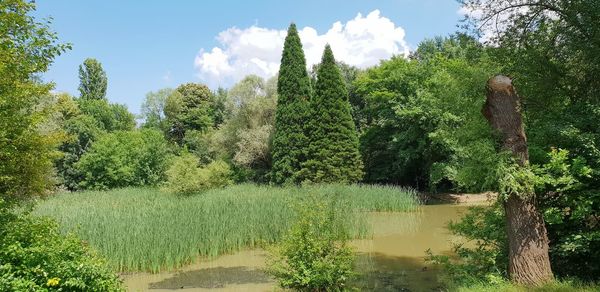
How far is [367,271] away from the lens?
8.30 m

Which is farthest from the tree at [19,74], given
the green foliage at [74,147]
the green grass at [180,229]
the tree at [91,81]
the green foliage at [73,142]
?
the tree at [91,81]

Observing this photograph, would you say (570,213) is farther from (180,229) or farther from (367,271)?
(180,229)

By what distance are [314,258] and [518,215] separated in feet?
8.96

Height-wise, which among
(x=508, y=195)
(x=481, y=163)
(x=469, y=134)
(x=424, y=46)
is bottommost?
(x=508, y=195)

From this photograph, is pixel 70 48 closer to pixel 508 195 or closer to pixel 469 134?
pixel 469 134

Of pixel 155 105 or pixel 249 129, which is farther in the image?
pixel 155 105

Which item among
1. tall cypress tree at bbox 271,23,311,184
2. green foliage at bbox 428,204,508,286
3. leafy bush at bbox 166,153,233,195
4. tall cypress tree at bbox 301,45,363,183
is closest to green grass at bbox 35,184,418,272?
green foliage at bbox 428,204,508,286

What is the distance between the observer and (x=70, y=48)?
21.9 ft

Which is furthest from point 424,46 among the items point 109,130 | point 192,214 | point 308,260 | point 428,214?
point 308,260

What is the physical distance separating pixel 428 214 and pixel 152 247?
35.5 ft

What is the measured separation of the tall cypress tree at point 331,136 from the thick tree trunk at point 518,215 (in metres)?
16.1

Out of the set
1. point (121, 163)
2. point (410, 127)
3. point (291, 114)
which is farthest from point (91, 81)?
point (410, 127)

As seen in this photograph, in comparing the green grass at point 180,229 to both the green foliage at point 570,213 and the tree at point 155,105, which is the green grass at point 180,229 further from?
the tree at point 155,105

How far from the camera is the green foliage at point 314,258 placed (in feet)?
20.2
